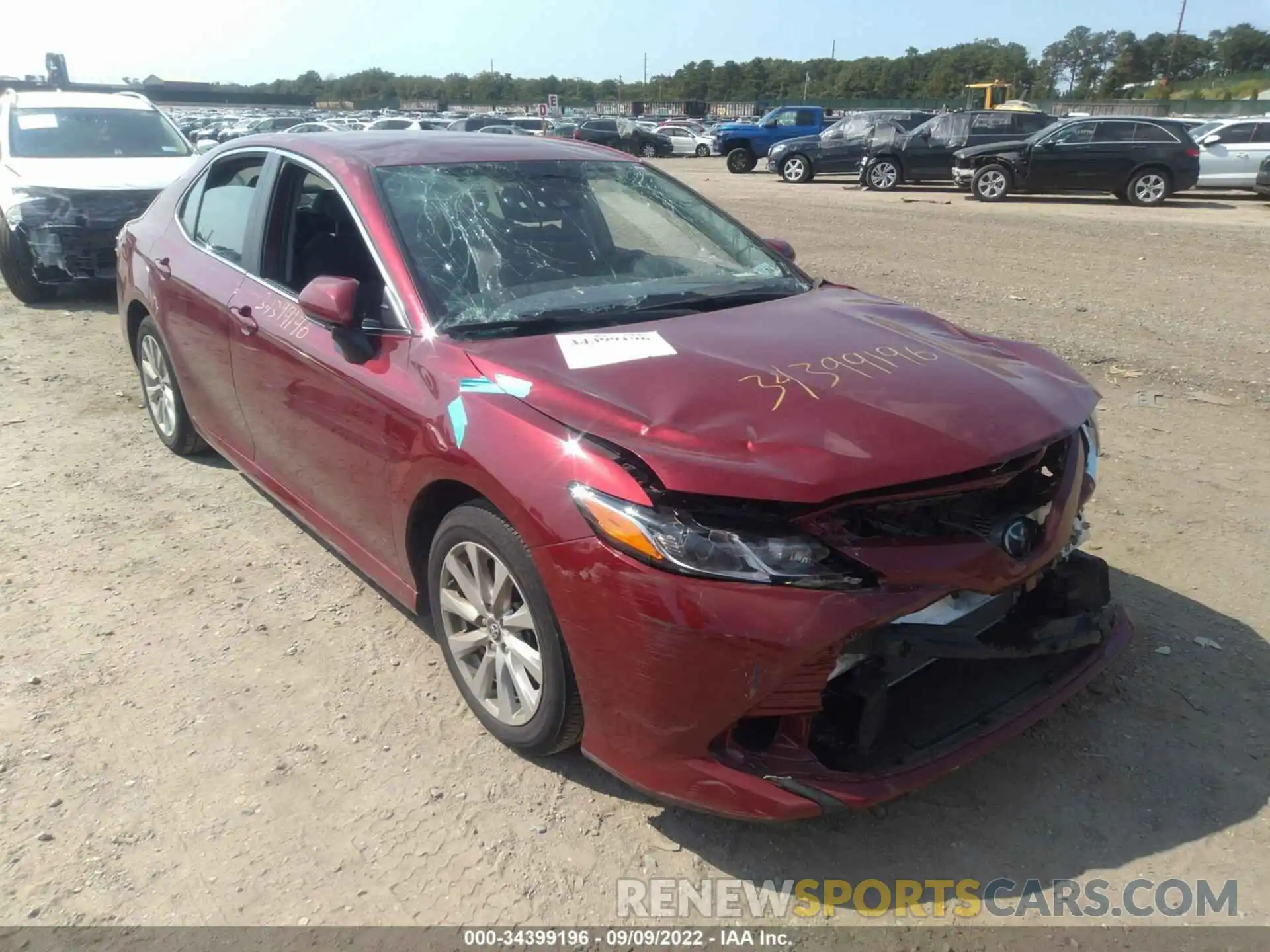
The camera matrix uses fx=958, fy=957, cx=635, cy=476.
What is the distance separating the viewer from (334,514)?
3.53 m

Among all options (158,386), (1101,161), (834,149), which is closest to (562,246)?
(158,386)

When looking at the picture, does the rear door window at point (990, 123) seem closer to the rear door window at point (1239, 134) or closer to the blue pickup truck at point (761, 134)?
the rear door window at point (1239, 134)

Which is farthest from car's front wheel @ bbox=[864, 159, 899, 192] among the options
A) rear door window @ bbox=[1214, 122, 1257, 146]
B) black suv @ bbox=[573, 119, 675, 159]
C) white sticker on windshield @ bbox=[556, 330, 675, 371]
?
white sticker on windshield @ bbox=[556, 330, 675, 371]

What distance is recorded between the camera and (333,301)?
3.01m

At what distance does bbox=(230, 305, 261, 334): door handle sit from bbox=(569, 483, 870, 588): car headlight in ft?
6.99

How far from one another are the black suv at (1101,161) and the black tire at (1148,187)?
1 cm

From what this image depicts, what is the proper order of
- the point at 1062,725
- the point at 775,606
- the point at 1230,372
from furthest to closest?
1. the point at 1230,372
2. the point at 1062,725
3. the point at 775,606

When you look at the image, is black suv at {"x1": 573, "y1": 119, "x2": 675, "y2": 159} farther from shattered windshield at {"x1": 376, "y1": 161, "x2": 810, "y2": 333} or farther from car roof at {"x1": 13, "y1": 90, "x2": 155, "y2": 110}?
shattered windshield at {"x1": 376, "y1": 161, "x2": 810, "y2": 333}

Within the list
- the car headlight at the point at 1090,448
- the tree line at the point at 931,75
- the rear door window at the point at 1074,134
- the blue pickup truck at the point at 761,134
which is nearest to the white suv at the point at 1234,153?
the rear door window at the point at 1074,134

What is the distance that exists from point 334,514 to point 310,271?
0.95 m

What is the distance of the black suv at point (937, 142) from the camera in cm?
2059

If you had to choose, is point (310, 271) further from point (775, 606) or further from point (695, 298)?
point (775, 606)

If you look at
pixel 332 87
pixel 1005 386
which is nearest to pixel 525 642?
pixel 1005 386

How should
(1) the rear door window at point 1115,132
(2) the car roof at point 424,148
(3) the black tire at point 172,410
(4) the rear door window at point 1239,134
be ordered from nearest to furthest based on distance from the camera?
(2) the car roof at point 424,148 < (3) the black tire at point 172,410 < (1) the rear door window at point 1115,132 < (4) the rear door window at point 1239,134
